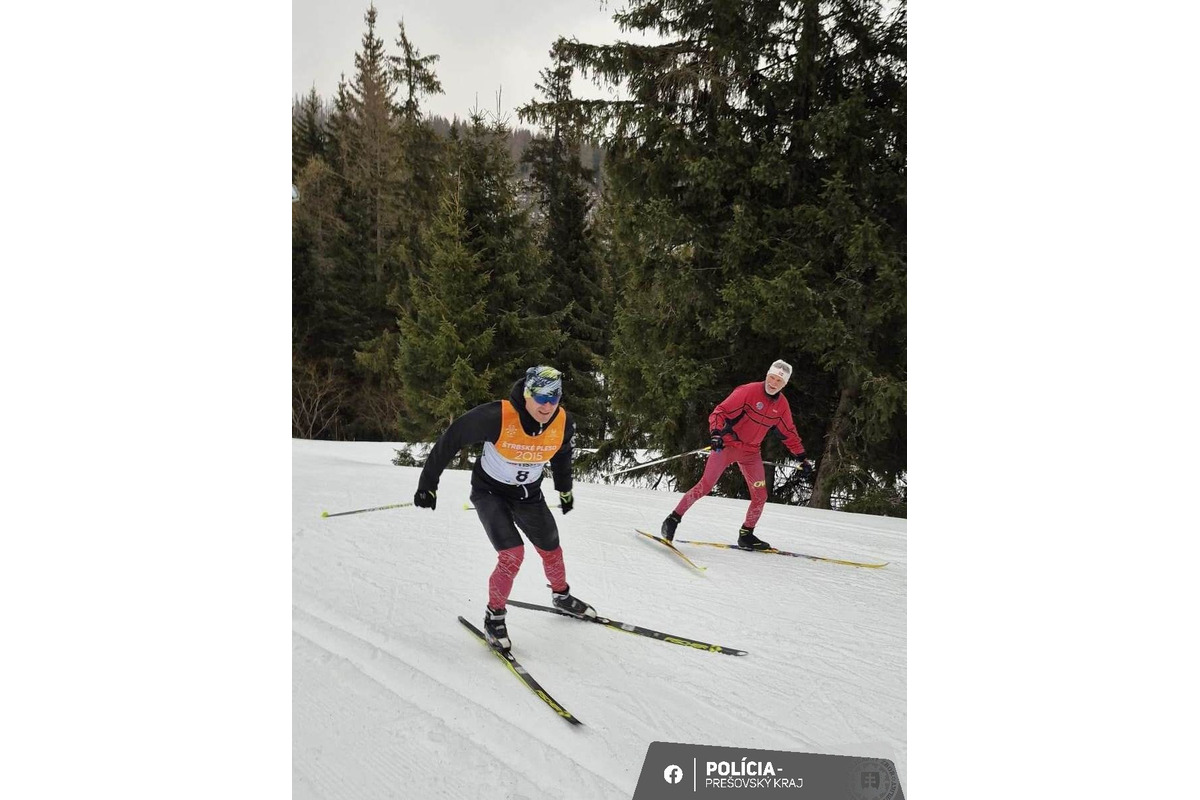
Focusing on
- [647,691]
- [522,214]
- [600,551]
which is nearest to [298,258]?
[522,214]

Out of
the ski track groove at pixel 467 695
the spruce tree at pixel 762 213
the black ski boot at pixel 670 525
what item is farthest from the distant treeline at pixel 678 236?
the ski track groove at pixel 467 695

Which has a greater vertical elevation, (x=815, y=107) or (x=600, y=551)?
(x=815, y=107)

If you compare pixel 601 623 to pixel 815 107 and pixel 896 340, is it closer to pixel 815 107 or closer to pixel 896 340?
pixel 896 340

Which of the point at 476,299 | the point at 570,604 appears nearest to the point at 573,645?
the point at 570,604

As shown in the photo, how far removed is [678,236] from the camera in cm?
327

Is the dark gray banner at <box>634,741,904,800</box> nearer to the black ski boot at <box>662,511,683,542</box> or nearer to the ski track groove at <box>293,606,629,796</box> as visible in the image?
the ski track groove at <box>293,606,629,796</box>

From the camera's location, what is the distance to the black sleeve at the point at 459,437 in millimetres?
3369

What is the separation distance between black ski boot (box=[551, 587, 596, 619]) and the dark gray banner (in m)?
0.61

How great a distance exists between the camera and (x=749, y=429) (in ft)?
10.4

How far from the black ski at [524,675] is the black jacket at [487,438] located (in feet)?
1.83

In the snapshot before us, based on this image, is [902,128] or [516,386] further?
[516,386]

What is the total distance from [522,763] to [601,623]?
2.09 ft

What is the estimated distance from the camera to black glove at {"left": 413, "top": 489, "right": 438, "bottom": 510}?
11.0 feet

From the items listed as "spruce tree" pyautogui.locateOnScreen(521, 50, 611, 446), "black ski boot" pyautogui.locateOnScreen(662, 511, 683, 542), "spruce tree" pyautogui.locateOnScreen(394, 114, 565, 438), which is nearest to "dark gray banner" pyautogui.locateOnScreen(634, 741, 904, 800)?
"black ski boot" pyautogui.locateOnScreen(662, 511, 683, 542)
